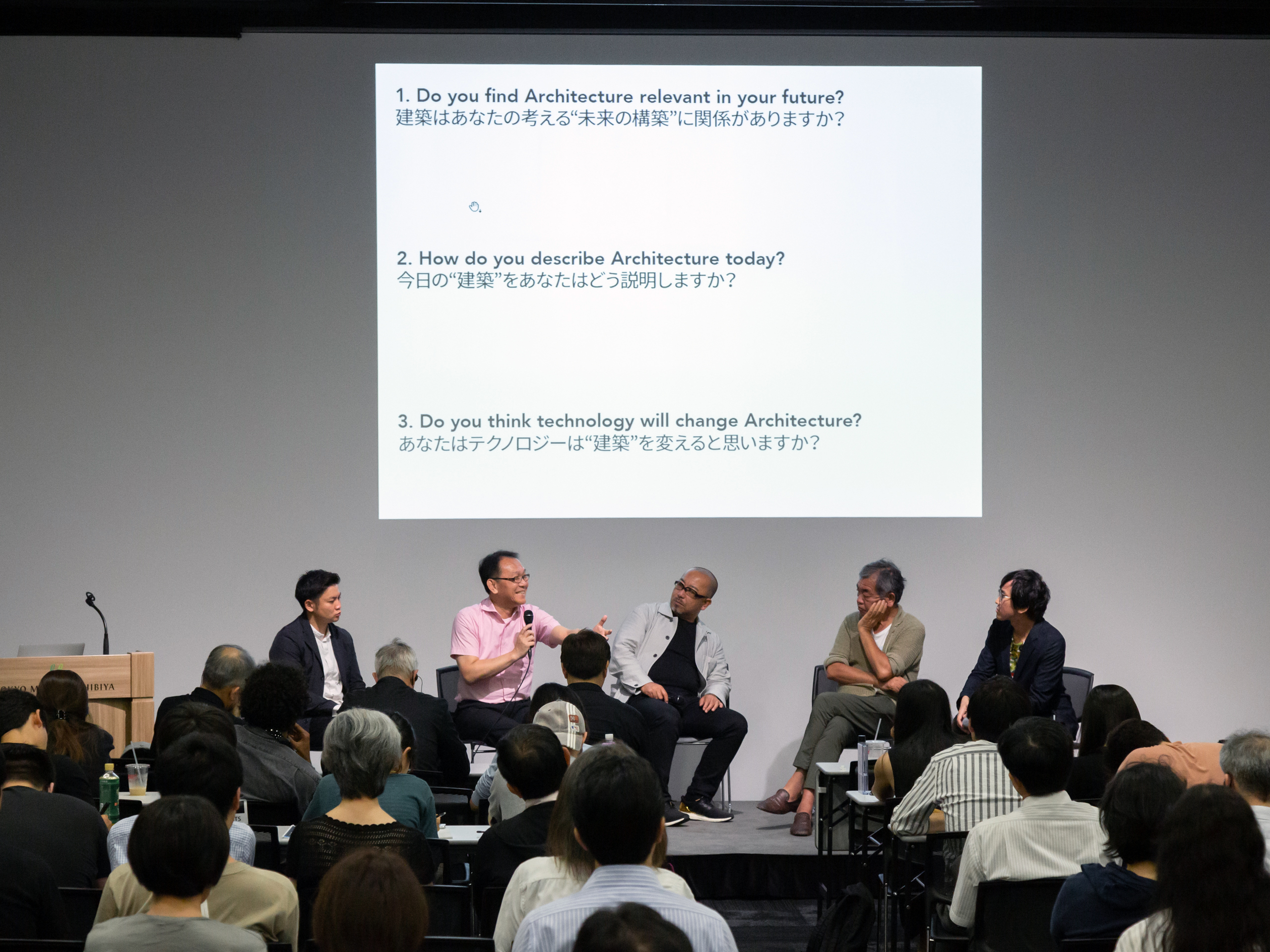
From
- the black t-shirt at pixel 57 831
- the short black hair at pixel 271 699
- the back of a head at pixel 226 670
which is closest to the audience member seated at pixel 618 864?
the black t-shirt at pixel 57 831

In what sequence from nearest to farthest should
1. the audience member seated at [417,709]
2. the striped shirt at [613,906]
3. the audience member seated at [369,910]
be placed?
1. the audience member seated at [369,910]
2. the striped shirt at [613,906]
3. the audience member seated at [417,709]

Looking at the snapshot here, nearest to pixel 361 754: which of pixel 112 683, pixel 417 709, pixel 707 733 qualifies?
pixel 417 709

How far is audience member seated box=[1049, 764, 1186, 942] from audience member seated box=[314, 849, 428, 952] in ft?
4.03

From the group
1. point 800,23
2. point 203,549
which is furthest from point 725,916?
point 800,23

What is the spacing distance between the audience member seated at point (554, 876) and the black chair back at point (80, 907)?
0.92 meters

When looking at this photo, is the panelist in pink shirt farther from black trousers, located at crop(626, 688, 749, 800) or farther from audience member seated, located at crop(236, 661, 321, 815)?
audience member seated, located at crop(236, 661, 321, 815)

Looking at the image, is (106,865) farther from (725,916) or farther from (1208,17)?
(1208,17)

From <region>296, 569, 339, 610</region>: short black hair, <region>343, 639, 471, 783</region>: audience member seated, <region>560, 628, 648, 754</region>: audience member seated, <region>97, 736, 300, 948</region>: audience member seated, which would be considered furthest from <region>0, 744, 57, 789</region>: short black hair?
<region>296, 569, 339, 610</region>: short black hair

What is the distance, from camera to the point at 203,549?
6000 millimetres

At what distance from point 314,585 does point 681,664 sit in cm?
169

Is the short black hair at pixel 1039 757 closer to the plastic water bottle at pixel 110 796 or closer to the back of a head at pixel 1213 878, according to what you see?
the back of a head at pixel 1213 878

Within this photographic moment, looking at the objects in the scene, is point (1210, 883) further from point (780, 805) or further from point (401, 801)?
point (780, 805)

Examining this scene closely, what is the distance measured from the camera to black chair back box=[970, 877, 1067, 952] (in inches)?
101

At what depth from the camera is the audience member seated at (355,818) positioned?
257 centimetres
